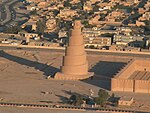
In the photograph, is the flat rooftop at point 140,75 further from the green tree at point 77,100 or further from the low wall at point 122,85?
the green tree at point 77,100

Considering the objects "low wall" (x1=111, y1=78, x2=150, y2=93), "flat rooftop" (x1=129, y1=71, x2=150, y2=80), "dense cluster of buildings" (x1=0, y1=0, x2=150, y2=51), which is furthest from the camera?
"dense cluster of buildings" (x1=0, y1=0, x2=150, y2=51)

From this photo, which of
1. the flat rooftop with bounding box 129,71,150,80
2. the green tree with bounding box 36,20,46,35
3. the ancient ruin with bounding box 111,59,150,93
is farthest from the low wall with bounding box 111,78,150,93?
the green tree with bounding box 36,20,46,35

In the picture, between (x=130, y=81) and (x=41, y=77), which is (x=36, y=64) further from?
(x=130, y=81)

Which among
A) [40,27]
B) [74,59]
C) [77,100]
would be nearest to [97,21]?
[40,27]

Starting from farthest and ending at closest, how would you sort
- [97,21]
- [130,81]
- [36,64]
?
[97,21], [36,64], [130,81]

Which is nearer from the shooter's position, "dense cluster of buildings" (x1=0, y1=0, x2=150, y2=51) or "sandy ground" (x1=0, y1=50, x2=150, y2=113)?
"sandy ground" (x1=0, y1=50, x2=150, y2=113)

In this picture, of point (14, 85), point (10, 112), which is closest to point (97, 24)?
point (14, 85)

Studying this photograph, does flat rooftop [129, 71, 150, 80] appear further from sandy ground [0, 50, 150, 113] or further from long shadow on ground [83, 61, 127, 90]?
sandy ground [0, 50, 150, 113]
